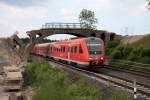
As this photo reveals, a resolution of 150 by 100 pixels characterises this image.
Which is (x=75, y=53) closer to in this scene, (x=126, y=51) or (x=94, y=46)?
(x=94, y=46)

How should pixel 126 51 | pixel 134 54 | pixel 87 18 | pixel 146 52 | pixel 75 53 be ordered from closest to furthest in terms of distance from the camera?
pixel 75 53, pixel 146 52, pixel 134 54, pixel 126 51, pixel 87 18

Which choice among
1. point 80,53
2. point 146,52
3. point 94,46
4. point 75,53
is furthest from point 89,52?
point 146,52

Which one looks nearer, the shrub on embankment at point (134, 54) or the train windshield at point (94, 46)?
the train windshield at point (94, 46)

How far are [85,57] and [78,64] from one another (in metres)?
2.77

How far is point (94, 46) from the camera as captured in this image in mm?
35375

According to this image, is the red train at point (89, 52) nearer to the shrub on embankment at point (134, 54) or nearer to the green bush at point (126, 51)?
the shrub on embankment at point (134, 54)

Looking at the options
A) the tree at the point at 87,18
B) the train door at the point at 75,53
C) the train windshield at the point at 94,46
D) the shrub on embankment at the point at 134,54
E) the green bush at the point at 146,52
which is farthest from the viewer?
the tree at the point at 87,18

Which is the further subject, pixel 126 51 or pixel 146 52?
pixel 126 51

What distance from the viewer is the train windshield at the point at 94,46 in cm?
3497

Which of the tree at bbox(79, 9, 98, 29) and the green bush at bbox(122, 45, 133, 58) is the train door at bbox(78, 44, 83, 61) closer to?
the green bush at bbox(122, 45, 133, 58)

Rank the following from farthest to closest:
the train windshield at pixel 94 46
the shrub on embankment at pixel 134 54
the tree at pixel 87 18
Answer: the tree at pixel 87 18, the shrub on embankment at pixel 134 54, the train windshield at pixel 94 46

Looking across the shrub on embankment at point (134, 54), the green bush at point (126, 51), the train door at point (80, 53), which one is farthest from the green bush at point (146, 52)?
the train door at point (80, 53)

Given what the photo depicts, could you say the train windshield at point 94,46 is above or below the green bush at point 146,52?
above

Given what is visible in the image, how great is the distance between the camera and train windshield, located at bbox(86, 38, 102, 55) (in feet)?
115
